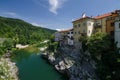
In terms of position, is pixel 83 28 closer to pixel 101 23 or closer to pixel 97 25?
pixel 97 25

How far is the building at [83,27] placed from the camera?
166 feet

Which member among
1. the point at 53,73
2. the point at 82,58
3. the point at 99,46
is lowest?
the point at 53,73

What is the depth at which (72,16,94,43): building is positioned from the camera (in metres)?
50.7

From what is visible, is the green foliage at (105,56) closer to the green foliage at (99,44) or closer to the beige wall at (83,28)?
the green foliage at (99,44)

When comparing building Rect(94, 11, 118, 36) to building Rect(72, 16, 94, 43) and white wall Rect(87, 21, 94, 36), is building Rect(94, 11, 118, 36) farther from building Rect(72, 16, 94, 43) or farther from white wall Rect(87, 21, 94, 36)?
building Rect(72, 16, 94, 43)

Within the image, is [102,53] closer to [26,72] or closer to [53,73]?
[53,73]

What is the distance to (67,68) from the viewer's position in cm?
4353

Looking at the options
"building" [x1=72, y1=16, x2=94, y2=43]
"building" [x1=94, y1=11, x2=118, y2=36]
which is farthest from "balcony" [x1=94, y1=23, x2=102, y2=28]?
"building" [x1=72, y1=16, x2=94, y2=43]

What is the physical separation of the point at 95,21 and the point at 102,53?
1589 cm

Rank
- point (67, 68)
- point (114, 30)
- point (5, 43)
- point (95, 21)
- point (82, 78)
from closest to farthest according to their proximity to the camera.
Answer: point (82, 78)
point (114, 30)
point (67, 68)
point (95, 21)
point (5, 43)

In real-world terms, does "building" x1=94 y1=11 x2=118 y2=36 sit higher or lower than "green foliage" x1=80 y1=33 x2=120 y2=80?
higher

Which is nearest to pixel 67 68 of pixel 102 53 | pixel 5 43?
pixel 102 53

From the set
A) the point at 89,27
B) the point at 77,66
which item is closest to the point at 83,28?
the point at 89,27

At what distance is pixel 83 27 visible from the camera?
173 ft
